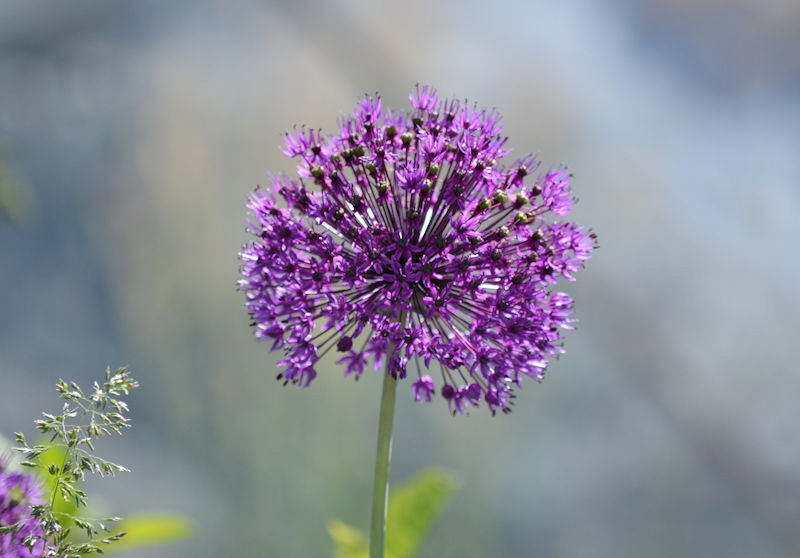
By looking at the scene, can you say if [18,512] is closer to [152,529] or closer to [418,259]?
[152,529]

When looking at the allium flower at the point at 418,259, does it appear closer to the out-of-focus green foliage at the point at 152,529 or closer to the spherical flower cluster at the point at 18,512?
the spherical flower cluster at the point at 18,512

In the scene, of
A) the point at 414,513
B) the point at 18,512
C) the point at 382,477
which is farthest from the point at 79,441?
the point at 414,513

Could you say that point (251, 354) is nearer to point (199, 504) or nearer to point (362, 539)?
point (199, 504)

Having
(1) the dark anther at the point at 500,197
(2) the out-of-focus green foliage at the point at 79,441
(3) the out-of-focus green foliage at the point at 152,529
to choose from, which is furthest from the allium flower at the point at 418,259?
(3) the out-of-focus green foliage at the point at 152,529

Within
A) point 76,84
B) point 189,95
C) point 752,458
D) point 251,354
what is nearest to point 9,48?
point 76,84

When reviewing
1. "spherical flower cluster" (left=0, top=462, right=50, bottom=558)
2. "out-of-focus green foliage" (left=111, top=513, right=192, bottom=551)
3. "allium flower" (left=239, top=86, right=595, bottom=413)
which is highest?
"allium flower" (left=239, top=86, right=595, bottom=413)

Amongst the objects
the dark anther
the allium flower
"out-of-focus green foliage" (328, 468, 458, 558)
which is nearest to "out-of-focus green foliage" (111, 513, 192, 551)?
"out-of-focus green foliage" (328, 468, 458, 558)

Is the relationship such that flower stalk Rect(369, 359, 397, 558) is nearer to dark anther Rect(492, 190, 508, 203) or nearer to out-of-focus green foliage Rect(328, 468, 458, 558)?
dark anther Rect(492, 190, 508, 203)

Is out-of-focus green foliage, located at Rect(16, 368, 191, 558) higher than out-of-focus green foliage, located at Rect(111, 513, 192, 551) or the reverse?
the reverse
